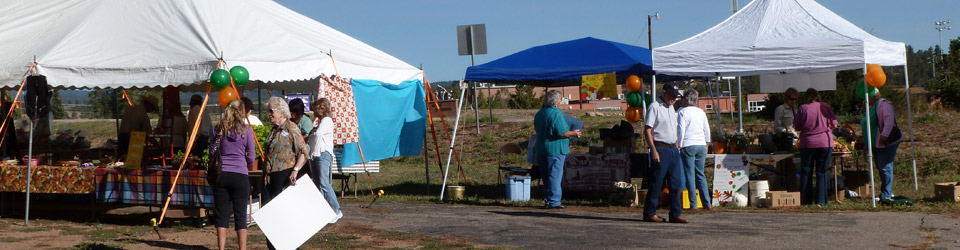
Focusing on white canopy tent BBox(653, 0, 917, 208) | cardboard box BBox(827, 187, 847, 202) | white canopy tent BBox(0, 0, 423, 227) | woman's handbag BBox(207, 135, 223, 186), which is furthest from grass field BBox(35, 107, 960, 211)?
woman's handbag BBox(207, 135, 223, 186)

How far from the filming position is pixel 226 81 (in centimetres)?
1034

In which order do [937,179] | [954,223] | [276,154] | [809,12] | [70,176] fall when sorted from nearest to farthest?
[276,154] < [954,223] < [70,176] < [809,12] < [937,179]

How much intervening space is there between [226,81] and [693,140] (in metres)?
5.20

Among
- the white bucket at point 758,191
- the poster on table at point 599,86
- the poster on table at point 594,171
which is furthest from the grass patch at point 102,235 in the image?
the white bucket at point 758,191

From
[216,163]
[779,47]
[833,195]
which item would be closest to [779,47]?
[779,47]

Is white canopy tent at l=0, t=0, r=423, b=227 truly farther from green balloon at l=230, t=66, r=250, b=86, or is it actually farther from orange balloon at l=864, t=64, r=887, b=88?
orange balloon at l=864, t=64, r=887, b=88

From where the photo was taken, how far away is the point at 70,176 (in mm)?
11469

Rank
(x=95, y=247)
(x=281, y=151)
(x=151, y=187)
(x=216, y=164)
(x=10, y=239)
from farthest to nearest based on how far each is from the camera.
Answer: (x=151, y=187), (x=10, y=239), (x=95, y=247), (x=281, y=151), (x=216, y=164)

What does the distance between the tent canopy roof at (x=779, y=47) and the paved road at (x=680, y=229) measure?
6.00 feet

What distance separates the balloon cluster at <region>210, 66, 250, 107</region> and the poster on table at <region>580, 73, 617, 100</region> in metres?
4.68

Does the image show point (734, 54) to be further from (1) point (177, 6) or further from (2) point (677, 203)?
(1) point (177, 6)

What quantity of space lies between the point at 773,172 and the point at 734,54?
1.86m

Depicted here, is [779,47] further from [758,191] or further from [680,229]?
[680,229]

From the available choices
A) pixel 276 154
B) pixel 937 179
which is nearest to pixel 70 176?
pixel 276 154
